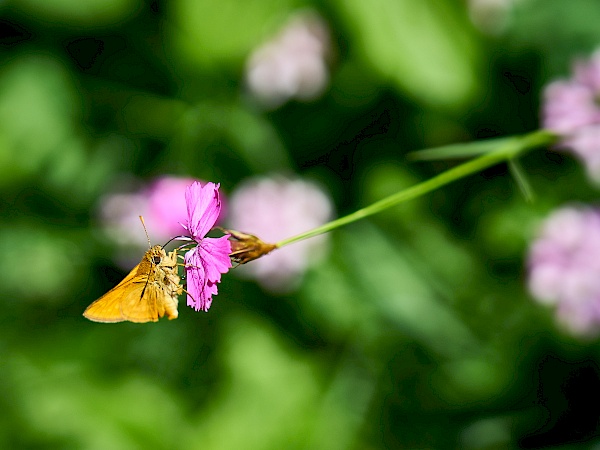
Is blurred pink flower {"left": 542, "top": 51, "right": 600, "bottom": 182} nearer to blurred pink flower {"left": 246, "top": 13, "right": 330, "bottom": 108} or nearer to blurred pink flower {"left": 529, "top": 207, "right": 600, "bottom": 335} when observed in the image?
blurred pink flower {"left": 529, "top": 207, "right": 600, "bottom": 335}

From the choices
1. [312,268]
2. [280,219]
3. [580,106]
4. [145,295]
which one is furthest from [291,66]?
[145,295]

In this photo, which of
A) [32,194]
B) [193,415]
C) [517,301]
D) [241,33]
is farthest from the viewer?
[32,194]

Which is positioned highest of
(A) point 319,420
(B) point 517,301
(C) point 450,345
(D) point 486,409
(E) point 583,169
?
(E) point 583,169

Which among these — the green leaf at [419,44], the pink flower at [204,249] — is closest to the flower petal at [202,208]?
the pink flower at [204,249]

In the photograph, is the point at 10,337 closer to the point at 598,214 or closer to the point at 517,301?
the point at 517,301

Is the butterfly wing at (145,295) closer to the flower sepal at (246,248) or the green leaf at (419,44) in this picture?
the flower sepal at (246,248)

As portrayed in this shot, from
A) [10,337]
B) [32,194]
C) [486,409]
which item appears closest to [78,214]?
[32,194]
